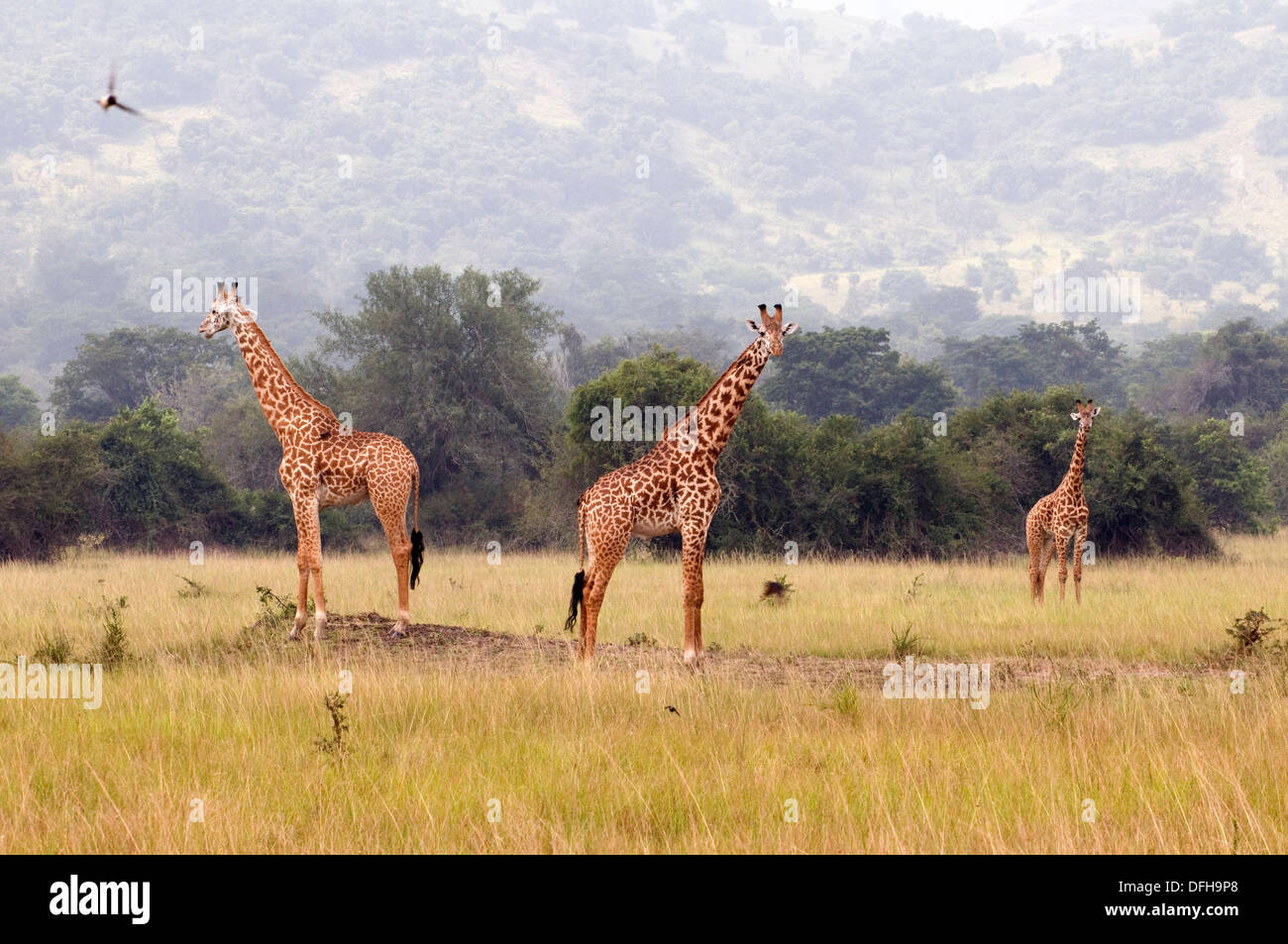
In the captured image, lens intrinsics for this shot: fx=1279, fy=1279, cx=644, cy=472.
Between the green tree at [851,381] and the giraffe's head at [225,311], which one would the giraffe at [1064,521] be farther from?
the green tree at [851,381]

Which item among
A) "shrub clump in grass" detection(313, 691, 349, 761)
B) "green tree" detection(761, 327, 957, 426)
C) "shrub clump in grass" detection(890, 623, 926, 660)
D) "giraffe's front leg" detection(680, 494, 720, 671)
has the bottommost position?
"shrub clump in grass" detection(890, 623, 926, 660)

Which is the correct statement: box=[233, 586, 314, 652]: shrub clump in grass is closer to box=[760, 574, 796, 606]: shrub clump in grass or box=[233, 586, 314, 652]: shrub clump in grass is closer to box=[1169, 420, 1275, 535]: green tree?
box=[760, 574, 796, 606]: shrub clump in grass

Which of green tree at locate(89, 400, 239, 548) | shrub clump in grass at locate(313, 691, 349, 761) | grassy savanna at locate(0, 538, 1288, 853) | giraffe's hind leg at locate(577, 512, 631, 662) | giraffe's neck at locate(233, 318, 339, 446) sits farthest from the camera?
green tree at locate(89, 400, 239, 548)

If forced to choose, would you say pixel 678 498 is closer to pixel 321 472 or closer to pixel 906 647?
pixel 906 647

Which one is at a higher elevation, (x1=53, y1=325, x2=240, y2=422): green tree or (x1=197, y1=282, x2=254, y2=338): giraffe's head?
(x1=53, y1=325, x2=240, y2=422): green tree

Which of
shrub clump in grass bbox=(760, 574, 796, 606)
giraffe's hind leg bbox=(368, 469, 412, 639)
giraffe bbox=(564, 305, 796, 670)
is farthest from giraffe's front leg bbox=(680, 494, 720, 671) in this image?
shrub clump in grass bbox=(760, 574, 796, 606)

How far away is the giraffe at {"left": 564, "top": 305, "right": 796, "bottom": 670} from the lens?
462 inches

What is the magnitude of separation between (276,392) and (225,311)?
1015 millimetres

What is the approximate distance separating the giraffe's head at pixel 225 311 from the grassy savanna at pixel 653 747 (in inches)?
129

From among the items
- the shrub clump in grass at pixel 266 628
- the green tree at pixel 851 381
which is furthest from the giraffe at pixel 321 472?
the green tree at pixel 851 381

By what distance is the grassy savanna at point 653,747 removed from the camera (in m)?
6.59

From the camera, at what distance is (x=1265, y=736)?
27.6 ft

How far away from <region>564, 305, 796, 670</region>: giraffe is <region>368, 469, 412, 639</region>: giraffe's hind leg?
93.8 inches

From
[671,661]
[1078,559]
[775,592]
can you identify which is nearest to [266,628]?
[671,661]
